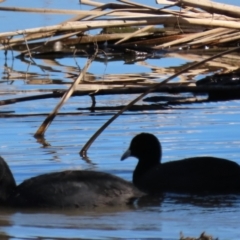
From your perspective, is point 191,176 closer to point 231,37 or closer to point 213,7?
point 213,7

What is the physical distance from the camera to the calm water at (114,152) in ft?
21.1

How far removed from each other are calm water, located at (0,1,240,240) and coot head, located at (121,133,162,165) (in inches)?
7.7

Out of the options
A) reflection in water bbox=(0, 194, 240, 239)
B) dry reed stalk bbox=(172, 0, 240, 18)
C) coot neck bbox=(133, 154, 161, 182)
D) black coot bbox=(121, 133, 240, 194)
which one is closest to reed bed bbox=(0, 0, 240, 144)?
dry reed stalk bbox=(172, 0, 240, 18)

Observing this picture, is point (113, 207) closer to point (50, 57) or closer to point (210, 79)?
point (210, 79)

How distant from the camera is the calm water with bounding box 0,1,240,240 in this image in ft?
21.1

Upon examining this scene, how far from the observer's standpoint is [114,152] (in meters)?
8.95

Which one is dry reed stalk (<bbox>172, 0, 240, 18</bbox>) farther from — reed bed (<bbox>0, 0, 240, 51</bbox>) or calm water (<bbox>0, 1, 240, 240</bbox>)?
calm water (<bbox>0, 1, 240, 240</bbox>)

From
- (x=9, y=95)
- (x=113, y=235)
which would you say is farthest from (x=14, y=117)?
(x=113, y=235)

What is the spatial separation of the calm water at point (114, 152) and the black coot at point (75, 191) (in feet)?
0.38

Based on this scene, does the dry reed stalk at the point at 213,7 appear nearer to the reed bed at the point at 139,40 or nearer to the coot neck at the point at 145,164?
the reed bed at the point at 139,40

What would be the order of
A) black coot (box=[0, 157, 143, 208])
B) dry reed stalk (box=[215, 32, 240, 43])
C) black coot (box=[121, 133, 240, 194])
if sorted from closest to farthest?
black coot (box=[0, 157, 143, 208]), black coot (box=[121, 133, 240, 194]), dry reed stalk (box=[215, 32, 240, 43])

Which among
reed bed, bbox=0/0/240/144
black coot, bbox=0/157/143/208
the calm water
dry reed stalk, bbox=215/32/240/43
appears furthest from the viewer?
dry reed stalk, bbox=215/32/240/43

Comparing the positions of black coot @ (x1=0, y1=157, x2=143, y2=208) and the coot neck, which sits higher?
black coot @ (x1=0, y1=157, x2=143, y2=208)

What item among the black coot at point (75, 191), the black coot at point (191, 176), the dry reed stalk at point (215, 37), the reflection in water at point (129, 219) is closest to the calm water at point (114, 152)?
the reflection in water at point (129, 219)
